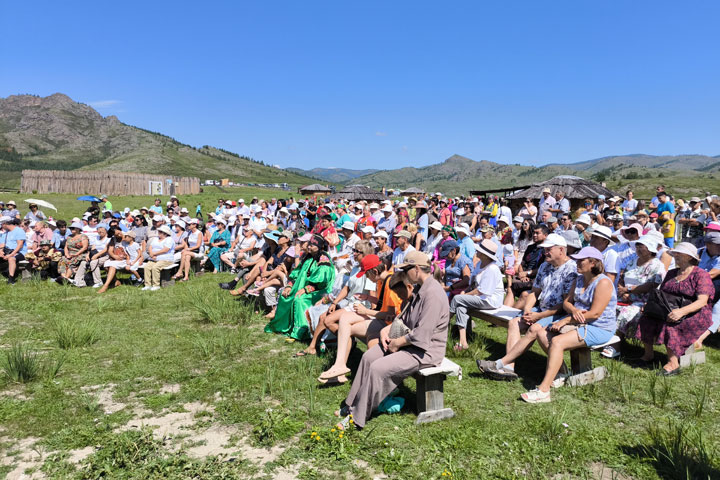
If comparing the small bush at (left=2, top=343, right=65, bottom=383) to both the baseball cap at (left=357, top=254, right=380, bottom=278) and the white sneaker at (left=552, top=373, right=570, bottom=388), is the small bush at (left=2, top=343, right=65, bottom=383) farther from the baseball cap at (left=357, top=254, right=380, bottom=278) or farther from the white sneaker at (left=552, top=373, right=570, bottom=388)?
the white sneaker at (left=552, top=373, right=570, bottom=388)

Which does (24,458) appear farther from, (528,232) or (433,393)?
(528,232)

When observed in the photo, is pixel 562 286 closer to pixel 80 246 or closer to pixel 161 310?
pixel 161 310

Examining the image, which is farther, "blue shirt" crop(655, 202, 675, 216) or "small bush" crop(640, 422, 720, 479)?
"blue shirt" crop(655, 202, 675, 216)

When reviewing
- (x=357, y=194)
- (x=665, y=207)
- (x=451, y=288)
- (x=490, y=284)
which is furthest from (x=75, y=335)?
(x=357, y=194)

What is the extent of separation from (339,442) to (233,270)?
8.41 m

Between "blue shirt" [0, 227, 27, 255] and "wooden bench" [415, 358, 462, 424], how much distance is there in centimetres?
1068

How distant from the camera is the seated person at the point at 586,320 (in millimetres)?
4480

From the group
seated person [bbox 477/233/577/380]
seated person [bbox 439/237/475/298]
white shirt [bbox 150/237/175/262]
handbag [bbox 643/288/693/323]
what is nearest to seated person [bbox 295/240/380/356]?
seated person [bbox 439/237/475/298]

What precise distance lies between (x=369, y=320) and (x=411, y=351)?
3.41 feet

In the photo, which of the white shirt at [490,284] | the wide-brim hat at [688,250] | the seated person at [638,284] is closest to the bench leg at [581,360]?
the seated person at [638,284]

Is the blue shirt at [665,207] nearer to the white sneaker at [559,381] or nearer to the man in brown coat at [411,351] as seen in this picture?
the white sneaker at [559,381]

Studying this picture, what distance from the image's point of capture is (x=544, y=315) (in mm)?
5047

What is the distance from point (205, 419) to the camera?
4137mm

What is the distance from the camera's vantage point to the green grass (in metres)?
3.35
